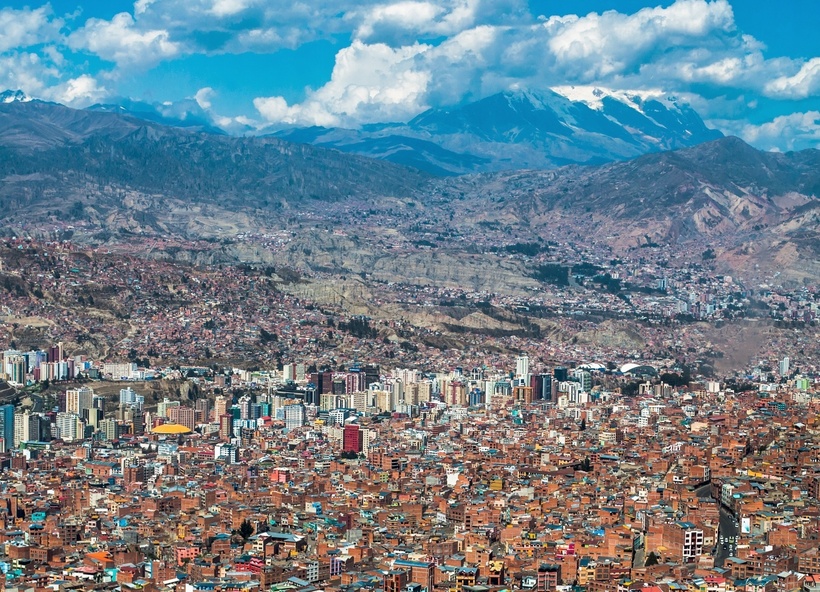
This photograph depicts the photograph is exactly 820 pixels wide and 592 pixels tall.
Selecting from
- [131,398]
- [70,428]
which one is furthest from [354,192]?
[70,428]

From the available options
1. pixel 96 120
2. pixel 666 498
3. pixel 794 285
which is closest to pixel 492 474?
pixel 666 498

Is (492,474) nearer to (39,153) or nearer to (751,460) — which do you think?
(751,460)

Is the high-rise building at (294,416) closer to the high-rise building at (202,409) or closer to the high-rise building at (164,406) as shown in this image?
the high-rise building at (202,409)

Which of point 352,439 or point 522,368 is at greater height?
point 522,368

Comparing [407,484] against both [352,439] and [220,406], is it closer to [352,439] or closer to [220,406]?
[352,439]

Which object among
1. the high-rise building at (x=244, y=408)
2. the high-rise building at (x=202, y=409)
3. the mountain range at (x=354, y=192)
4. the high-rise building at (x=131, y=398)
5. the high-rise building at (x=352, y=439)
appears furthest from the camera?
the mountain range at (x=354, y=192)

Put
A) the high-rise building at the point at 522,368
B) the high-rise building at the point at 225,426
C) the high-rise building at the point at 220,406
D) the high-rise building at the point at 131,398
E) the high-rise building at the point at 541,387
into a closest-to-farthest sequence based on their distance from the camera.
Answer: the high-rise building at the point at 225,426 → the high-rise building at the point at 220,406 → the high-rise building at the point at 131,398 → the high-rise building at the point at 541,387 → the high-rise building at the point at 522,368

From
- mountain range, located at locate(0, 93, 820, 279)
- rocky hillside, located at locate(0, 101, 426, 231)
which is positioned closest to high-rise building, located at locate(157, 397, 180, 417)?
mountain range, located at locate(0, 93, 820, 279)

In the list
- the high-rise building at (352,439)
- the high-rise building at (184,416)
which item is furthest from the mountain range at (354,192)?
the high-rise building at (352,439)
